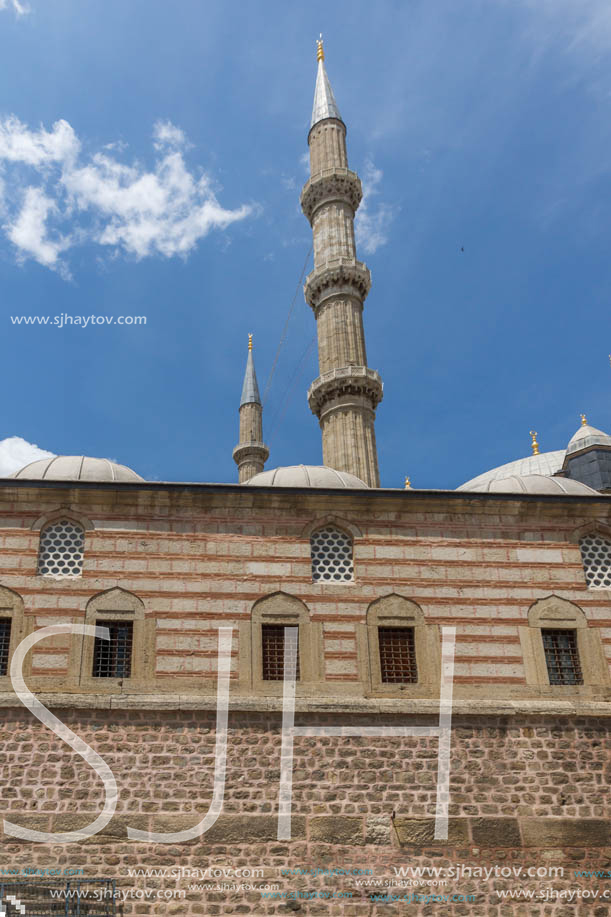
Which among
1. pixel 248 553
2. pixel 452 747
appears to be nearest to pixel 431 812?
pixel 452 747

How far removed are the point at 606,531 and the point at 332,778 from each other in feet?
15.5

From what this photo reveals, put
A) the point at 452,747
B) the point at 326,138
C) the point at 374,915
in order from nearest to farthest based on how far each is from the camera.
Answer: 1. the point at 374,915
2. the point at 452,747
3. the point at 326,138

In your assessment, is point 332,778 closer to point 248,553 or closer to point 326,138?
point 248,553

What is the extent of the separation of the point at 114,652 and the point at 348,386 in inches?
494

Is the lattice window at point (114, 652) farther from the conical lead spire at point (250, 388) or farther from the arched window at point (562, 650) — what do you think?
the conical lead spire at point (250, 388)

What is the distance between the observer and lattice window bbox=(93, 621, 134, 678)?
9133 mm

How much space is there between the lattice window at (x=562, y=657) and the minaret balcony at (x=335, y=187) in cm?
1632

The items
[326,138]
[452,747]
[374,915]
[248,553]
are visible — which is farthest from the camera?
[326,138]

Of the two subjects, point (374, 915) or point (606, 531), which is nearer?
point (374, 915)

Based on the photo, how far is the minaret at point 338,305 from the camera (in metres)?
20.5

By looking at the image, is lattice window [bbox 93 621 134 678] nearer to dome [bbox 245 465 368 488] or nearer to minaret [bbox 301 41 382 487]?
dome [bbox 245 465 368 488]

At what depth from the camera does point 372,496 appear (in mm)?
10125

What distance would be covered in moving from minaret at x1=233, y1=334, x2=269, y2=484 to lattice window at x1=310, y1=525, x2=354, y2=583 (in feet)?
→ 68.8

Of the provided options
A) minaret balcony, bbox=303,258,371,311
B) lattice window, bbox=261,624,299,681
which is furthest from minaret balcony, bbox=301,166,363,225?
lattice window, bbox=261,624,299,681
